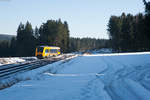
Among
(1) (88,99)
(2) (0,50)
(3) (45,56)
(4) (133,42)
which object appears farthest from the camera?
(2) (0,50)

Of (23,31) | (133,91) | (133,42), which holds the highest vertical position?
(23,31)

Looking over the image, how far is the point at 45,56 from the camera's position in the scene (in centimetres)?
3503

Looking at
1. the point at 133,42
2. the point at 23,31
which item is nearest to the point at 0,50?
the point at 23,31

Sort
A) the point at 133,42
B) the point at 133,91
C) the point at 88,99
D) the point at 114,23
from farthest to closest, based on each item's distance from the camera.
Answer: the point at 114,23 → the point at 133,42 → the point at 133,91 → the point at 88,99

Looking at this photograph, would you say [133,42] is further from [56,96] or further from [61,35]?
[56,96]

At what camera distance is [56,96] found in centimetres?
695

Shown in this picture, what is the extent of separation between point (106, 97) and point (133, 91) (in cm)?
189

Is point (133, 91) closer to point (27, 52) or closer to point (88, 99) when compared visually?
point (88, 99)

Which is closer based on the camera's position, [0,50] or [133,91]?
[133,91]

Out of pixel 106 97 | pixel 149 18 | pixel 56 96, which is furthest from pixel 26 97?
pixel 149 18

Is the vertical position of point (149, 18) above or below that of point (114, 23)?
below

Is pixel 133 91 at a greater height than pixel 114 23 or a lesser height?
lesser

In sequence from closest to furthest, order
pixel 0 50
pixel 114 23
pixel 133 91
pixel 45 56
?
pixel 133 91, pixel 45 56, pixel 114 23, pixel 0 50

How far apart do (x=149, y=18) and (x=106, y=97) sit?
34.4 feet
